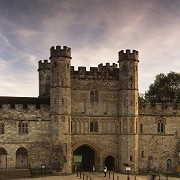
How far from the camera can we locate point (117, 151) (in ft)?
155

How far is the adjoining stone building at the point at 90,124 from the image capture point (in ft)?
146

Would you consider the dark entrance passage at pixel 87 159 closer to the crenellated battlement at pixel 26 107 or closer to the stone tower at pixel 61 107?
the stone tower at pixel 61 107

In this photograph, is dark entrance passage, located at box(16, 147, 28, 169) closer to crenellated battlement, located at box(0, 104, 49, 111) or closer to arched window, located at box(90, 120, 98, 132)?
crenellated battlement, located at box(0, 104, 49, 111)

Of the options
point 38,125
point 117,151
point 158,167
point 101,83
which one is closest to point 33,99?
point 38,125

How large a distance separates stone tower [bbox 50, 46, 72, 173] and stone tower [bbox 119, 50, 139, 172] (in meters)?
6.85

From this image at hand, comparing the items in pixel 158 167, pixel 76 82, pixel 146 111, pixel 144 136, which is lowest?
pixel 158 167

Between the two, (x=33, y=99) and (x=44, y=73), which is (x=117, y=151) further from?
(x=44, y=73)

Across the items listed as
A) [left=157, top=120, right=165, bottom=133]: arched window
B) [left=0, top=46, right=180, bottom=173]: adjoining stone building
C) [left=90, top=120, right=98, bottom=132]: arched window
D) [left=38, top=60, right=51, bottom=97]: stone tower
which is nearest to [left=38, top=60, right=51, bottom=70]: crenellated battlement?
[left=38, top=60, right=51, bottom=97]: stone tower

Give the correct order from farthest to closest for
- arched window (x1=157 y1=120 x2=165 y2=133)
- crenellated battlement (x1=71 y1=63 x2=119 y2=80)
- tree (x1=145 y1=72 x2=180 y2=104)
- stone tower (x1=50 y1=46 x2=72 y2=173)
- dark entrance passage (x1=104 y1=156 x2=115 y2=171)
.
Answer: tree (x1=145 y1=72 x2=180 y2=104)
arched window (x1=157 y1=120 x2=165 y2=133)
dark entrance passage (x1=104 y1=156 x2=115 y2=171)
crenellated battlement (x1=71 y1=63 x2=119 y2=80)
stone tower (x1=50 y1=46 x2=72 y2=173)

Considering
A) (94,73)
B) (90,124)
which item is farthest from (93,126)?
(94,73)

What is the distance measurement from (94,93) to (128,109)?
15.7ft

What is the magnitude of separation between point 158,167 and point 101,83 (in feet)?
44.6

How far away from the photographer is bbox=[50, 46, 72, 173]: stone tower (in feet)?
144

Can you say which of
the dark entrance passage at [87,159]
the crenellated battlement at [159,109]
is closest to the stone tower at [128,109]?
the crenellated battlement at [159,109]
